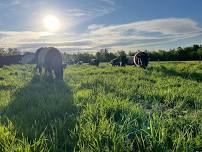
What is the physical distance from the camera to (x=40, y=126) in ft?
19.1

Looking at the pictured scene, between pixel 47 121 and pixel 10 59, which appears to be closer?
pixel 47 121

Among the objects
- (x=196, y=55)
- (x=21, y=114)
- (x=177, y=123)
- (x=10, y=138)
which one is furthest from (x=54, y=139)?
(x=196, y=55)

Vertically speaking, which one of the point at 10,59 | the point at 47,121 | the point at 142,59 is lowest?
the point at 10,59

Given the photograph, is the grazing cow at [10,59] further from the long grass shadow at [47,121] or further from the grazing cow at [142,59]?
the long grass shadow at [47,121]

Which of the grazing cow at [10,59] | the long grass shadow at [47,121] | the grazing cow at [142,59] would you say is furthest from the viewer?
the grazing cow at [10,59]

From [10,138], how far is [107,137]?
151 centimetres

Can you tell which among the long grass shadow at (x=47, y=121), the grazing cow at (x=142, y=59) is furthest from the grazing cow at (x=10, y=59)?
the long grass shadow at (x=47, y=121)

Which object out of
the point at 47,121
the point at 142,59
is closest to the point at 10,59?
the point at 142,59

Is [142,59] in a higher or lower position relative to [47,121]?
higher

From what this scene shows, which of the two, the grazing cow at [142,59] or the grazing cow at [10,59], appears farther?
the grazing cow at [10,59]

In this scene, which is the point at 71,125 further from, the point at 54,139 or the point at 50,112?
the point at 50,112

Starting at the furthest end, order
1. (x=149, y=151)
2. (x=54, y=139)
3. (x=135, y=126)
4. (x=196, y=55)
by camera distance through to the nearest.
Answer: (x=196, y=55), (x=135, y=126), (x=54, y=139), (x=149, y=151)

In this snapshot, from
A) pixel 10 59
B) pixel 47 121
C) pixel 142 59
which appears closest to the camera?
pixel 47 121

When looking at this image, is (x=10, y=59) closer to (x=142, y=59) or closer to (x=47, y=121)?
(x=142, y=59)
